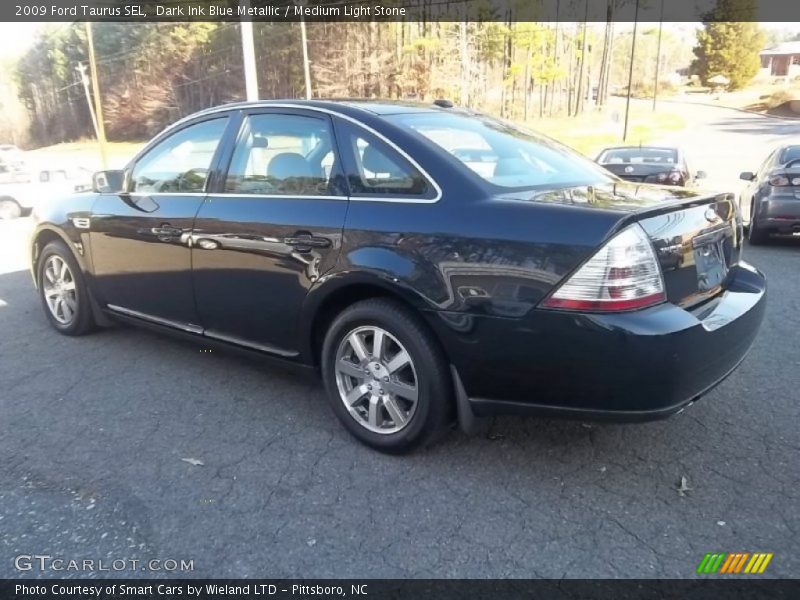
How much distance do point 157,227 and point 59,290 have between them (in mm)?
1540

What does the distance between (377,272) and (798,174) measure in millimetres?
7570

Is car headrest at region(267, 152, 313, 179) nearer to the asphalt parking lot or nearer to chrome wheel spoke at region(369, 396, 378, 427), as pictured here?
chrome wheel spoke at region(369, 396, 378, 427)

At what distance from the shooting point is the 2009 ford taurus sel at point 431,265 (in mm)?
2492

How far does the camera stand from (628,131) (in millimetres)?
36125

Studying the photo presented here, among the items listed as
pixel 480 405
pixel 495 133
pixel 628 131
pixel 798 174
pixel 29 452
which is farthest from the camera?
pixel 628 131

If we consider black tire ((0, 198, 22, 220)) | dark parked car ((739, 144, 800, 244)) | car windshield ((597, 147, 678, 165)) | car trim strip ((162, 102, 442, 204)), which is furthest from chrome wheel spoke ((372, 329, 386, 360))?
black tire ((0, 198, 22, 220))

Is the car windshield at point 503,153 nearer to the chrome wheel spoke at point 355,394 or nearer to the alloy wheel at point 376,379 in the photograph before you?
the alloy wheel at point 376,379

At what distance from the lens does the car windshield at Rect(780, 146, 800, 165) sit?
342 inches

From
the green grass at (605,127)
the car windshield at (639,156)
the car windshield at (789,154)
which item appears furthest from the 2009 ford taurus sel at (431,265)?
the green grass at (605,127)

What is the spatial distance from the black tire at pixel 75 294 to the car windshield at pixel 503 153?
2.83 meters
